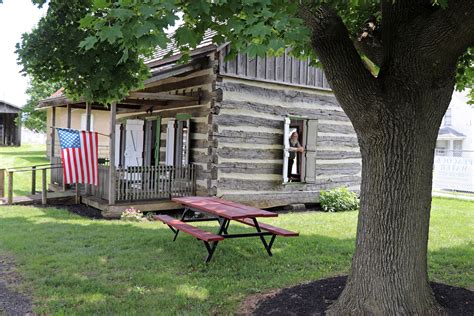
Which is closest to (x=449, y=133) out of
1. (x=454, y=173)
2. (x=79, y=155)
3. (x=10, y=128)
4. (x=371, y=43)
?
(x=454, y=173)

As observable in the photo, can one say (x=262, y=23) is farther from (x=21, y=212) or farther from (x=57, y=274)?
(x=21, y=212)

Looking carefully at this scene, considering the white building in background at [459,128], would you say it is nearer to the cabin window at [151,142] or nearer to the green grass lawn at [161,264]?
the green grass lawn at [161,264]

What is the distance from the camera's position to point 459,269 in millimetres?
6254

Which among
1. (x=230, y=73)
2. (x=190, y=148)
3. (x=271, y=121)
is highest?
(x=230, y=73)

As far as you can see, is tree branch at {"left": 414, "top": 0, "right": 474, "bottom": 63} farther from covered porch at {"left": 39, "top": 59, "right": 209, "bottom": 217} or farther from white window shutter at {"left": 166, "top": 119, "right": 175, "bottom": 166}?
white window shutter at {"left": 166, "top": 119, "right": 175, "bottom": 166}

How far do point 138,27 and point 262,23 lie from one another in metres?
0.85

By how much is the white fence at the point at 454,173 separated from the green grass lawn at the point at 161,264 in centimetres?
1033

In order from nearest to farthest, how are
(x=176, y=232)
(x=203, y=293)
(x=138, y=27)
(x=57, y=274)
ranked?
(x=138, y=27) < (x=203, y=293) < (x=57, y=274) < (x=176, y=232)

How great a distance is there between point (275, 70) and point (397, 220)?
874cm

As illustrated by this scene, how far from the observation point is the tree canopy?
3.03 m

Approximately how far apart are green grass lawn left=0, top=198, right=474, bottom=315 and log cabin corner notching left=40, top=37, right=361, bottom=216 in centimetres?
199

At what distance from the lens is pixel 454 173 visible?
19.5 meters

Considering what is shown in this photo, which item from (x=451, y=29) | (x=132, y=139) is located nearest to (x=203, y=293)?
(x=451, y=29)

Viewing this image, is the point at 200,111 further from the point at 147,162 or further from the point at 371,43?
the point at 371,43
